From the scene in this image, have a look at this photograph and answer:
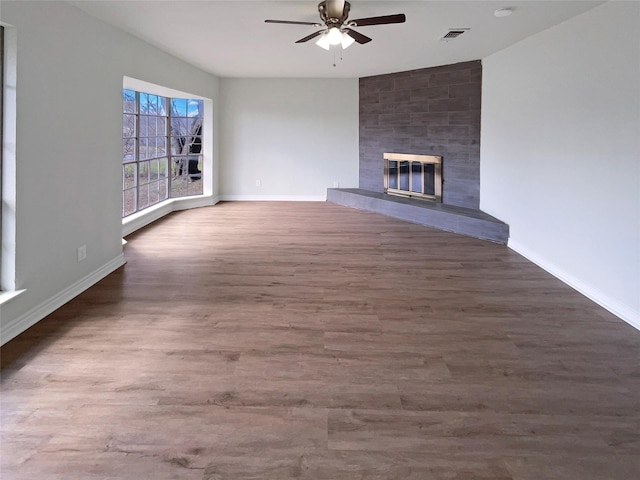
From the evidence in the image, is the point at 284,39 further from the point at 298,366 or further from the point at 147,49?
the point at 298,366

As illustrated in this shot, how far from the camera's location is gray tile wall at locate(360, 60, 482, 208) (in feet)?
22.6

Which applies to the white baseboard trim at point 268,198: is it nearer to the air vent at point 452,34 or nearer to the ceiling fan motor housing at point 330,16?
the air vent at point 452,34

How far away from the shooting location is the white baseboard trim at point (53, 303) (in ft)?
9.85

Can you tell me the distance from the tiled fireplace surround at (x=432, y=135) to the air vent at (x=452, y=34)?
1594 mm

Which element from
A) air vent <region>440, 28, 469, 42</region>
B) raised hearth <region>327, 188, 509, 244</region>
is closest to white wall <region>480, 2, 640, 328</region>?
raised hearth <region>327, 188, 509, 244</region>

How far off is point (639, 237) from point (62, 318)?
3892 millimetres

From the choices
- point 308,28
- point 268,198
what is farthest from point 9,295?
point 268,198

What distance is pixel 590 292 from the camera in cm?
388

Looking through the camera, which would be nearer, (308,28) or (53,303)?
(53,303)

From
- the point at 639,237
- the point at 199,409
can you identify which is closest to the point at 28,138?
the point at 199,409

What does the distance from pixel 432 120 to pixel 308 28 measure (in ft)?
10.6

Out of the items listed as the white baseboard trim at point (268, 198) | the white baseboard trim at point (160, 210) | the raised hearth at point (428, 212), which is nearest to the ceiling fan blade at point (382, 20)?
the raised hearth at point (428, 212)

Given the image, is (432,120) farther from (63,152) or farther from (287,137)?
A: (63,152)

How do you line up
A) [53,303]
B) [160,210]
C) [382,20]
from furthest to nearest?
Result: [160,210]
[382,20]
[53,303]
